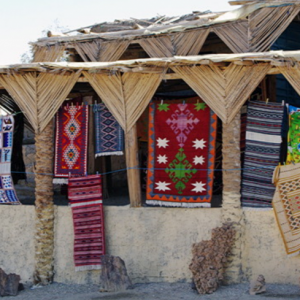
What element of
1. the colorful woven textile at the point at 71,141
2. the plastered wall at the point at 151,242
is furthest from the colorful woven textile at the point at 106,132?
the plastered wall at the point at 151,242

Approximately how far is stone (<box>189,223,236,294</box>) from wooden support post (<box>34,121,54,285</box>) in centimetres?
247

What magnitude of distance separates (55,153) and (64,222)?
1144 millimetres

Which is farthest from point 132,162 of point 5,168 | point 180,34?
point 180,34

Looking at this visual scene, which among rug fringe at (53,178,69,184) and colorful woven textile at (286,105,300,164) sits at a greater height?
colorful woven textile at (286,105,300,164)

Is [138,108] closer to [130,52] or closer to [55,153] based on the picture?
[55,153]

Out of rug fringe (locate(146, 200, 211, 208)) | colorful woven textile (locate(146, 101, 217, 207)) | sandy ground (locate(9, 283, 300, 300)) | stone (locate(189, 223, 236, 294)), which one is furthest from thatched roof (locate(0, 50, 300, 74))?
sandy ground (locate(9, 283, 300, 300))

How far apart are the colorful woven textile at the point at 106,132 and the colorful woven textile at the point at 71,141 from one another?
0.20m

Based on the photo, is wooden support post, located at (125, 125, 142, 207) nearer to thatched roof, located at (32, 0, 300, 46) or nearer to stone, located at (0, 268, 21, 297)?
stone, located at (0, 268, 21, 297)

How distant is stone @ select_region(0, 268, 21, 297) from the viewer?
29.0 ft

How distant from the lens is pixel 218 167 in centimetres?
1039

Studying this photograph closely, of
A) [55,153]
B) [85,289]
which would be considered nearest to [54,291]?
[85,289]

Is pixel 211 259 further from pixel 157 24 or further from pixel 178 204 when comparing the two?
pixel 157 24

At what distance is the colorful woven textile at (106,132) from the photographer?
916 centimetres

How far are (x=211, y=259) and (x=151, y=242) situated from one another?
44.7 inches
